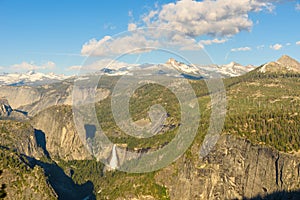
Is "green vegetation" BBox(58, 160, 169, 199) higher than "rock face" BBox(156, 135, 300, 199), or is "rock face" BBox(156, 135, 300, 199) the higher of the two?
"rock face" BBox(156, 135, 300, 199)

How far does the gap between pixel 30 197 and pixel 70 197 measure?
37.0 meters

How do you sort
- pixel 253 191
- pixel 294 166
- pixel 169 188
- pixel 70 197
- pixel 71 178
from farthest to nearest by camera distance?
pixel 71 178 → pixel 70 197 → pixel 169 188 → pixel 253 191 → pixel 294 166

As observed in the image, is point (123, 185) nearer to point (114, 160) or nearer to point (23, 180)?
point (114, 160)

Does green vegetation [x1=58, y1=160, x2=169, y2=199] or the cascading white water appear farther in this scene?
the cascading white water

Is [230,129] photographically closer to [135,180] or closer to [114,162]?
[135,180]

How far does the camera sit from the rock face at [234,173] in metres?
113

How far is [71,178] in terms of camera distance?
649 ft

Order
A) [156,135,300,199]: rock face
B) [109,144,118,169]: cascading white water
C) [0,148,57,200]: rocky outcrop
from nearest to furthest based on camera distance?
[156,135,300,199]: rock face, [0,148,57,200]: rocky outcrop, [109,144,118,169]: cascading white water

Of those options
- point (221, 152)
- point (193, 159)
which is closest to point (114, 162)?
point (193, 159)

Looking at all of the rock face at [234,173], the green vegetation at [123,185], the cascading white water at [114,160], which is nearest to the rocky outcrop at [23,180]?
the green vegetation at [123,185]

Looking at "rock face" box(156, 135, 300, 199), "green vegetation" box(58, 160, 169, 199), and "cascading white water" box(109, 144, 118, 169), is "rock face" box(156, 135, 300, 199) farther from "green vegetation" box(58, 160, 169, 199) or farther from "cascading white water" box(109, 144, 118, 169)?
"cascading white water" box(109, 144, 118, 169)

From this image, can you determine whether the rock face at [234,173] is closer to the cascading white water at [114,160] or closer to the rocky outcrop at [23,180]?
the cascading white water at [114,160]

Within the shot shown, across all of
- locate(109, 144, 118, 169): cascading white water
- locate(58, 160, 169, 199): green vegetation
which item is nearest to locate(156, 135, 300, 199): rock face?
locate(58, 160, 169, 199): green vegetation

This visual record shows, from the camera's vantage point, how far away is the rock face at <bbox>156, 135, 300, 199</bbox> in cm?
11312
